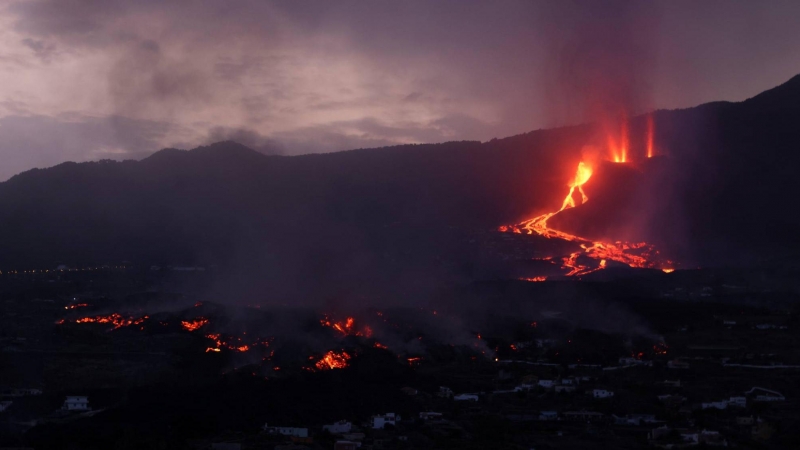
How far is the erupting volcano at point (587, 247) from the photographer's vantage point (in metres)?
84.1

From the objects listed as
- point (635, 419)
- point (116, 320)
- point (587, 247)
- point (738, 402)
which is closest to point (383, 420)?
point (635, 419)

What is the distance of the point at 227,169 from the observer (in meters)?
120

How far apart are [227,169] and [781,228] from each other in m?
57.4

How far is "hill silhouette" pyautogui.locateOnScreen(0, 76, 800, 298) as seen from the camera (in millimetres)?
89875

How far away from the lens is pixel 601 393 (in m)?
47.3

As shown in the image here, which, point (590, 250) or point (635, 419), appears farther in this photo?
point (590, 250)

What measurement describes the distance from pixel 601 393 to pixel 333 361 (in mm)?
12431

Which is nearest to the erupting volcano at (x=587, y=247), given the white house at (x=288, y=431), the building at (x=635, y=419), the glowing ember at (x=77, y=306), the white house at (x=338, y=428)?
the glowing ember at (x=77, y=306)

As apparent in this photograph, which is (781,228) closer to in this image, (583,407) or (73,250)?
(583,407)

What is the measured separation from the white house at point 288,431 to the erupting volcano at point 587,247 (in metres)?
42.7

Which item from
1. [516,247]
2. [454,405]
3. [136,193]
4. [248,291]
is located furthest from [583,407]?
[136,193]

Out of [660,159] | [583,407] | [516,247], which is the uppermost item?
[660,159]

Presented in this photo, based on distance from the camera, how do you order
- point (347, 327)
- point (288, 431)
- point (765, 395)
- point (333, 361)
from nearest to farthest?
point (288, 431), point (765, 395), point (333, 361), point (347, 327)

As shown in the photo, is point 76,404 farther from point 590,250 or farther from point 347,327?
point 590,250
